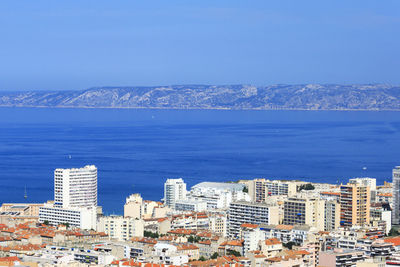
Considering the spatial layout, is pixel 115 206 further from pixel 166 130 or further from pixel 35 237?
pixel 166 130

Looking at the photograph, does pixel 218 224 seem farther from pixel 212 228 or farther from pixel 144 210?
pixel 144 210

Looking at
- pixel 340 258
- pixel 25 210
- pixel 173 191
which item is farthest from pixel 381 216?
pixel 25 210

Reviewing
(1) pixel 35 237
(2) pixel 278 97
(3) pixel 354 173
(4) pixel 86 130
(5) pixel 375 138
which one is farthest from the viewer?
(2) pixel 278 97

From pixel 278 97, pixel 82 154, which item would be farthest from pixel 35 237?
pixel 278 97

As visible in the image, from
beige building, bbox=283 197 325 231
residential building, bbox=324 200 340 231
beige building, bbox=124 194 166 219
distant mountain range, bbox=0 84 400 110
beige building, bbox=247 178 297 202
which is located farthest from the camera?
distant mountain range, bbox=0 84 400 110

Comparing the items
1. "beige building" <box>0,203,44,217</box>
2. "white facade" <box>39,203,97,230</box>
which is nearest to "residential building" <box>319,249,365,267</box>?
"white facade" <box>39,203,97,230</box>

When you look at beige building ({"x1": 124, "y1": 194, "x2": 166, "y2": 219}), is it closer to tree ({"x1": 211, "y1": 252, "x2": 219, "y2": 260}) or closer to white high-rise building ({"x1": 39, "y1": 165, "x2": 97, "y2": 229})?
white high-rise building ({"x1": 39, "y1": 165, "x2": 97, "y2": 229})
